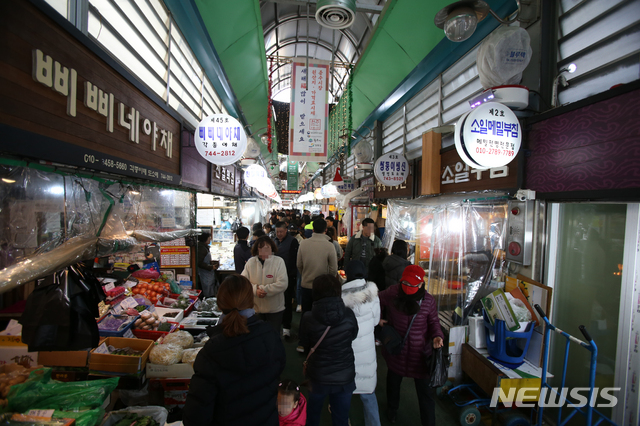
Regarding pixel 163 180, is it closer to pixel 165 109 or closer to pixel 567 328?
pixel 165 109

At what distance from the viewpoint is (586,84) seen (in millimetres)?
3195

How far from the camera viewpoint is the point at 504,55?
11.5ft

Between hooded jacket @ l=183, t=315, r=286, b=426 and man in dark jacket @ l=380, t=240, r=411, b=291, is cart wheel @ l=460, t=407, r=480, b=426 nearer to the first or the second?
man in dark jacket @ l=380, t=240, r=411, b=291

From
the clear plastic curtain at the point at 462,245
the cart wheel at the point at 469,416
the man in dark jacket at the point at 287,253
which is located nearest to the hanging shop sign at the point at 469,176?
the clear plastic curtain at the point at 462,245

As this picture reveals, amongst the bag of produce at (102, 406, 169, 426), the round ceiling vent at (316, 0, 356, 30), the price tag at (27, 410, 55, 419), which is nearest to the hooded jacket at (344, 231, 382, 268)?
the round ceiling vent at (316, 0, 356, 30)

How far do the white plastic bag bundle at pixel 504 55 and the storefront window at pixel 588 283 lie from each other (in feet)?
5.76

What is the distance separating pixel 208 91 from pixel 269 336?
6795mm

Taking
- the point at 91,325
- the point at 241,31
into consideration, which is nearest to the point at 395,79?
the point at 241,31

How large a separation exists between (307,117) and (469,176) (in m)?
3.63

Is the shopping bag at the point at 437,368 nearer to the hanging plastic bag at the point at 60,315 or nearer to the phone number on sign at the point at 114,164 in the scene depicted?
the hanging plastic bag at the point at 60,315

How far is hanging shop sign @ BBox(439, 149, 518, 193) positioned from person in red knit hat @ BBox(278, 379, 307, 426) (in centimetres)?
364

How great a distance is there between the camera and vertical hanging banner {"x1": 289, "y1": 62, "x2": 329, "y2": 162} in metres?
6.55

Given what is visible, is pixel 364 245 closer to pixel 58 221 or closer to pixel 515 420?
pixel 515 420

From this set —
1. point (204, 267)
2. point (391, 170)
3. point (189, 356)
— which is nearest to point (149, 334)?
point (189, 356)
